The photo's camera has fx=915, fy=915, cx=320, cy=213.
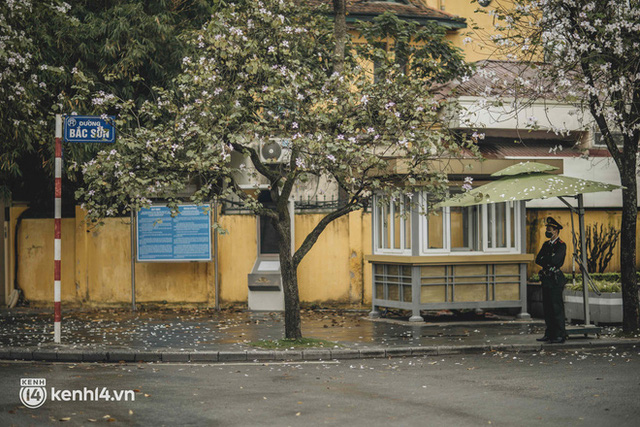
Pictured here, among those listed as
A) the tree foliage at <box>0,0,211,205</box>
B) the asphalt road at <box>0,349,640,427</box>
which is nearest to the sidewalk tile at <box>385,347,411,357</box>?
the asphalt road at <box>0,349,640,427</box>

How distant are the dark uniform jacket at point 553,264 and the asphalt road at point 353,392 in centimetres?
179

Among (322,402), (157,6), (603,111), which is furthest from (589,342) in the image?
(157,6)

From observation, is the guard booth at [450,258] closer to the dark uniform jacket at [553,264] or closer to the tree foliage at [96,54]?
the dark uniform jacket at [553,264]

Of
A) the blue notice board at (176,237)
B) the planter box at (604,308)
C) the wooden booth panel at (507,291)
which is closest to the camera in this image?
the planter box at (604,308)

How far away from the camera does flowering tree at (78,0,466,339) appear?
13820mm

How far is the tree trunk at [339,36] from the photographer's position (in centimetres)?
1558

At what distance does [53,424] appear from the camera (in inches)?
322

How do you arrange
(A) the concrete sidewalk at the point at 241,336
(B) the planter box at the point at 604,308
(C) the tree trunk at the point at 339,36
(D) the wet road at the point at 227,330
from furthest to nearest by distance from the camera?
(B) the planter box at the point at 604,308 → (C) the tree trunk at the point at 339,36 → (D) the wet road at the point at 227,330 → (A) the concrete sidewalk at the point at 241,336

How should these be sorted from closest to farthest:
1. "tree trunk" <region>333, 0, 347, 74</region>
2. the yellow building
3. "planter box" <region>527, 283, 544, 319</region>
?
"tree trunk" <region>333, 0, 347, 74</region>
the yellow building
"planter box" <region>527, 283, 544, 319</region>

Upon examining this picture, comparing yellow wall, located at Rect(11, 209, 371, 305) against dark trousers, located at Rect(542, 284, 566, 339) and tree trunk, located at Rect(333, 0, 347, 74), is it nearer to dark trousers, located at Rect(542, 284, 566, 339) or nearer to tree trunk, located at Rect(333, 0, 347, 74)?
tree trunk, located at Rect(333, 0, 347, 74)

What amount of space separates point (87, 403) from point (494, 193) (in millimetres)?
9261

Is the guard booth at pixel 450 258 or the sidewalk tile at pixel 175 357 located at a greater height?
the guard booth at pixel 450 258

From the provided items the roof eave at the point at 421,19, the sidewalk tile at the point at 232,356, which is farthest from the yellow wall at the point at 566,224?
the sidewalk tile at the point at 232,356

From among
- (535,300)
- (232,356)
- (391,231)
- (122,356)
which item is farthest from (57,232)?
(535,300)
